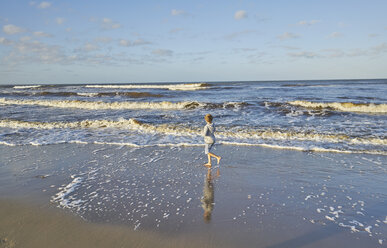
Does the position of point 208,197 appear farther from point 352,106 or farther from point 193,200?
point 352,106

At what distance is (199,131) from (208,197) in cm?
623

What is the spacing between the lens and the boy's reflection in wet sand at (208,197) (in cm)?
397

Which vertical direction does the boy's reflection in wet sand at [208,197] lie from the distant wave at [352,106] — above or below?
below

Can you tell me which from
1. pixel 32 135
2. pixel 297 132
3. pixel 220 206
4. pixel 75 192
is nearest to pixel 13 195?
pixel 75 192

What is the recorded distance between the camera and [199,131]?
10.8 meters

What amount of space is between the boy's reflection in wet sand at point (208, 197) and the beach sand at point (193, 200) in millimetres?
20

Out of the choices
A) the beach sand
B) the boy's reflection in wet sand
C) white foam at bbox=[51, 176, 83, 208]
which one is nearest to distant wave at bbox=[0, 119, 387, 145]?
the beach sand

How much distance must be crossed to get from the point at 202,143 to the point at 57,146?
5.06 m

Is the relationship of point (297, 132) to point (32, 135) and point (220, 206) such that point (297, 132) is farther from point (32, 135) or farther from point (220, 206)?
point (32, 135)

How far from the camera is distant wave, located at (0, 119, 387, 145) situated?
9.02 m

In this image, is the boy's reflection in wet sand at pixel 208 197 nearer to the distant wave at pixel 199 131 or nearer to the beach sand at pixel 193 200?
the beach sand at pixel 193 200

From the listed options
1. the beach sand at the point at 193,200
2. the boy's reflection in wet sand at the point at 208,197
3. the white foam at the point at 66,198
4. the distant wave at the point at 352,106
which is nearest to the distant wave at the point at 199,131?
the beach sand at the point at 193,200

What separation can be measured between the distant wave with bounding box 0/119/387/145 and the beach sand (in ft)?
6.37

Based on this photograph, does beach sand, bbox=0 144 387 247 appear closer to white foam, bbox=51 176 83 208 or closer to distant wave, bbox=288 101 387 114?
white foam, bbox=51 176 83 208
